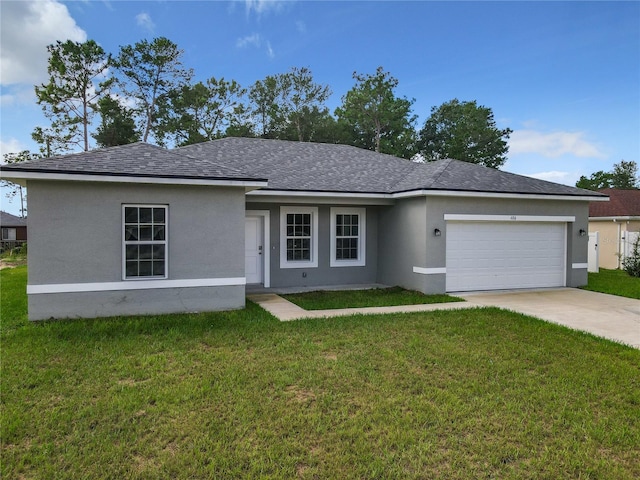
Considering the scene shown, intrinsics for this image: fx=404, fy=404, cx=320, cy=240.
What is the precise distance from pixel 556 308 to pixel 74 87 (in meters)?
34.6

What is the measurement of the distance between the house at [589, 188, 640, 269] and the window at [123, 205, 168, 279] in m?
19.2

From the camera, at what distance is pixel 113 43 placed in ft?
99.0

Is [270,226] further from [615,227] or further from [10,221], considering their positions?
[10,221]

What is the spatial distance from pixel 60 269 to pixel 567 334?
976cm

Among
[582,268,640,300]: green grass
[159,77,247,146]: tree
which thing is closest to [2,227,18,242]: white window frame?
[159,77,247,146]: tree

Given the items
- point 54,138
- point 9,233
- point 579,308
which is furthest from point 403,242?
point 9,233

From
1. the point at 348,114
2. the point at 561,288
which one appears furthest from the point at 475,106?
the point at 561,288

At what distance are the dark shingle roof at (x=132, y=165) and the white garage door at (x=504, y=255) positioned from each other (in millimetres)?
6429

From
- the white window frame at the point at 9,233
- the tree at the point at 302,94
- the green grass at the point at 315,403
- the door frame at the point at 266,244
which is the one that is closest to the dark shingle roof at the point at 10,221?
the white window frame at the point at 9,233

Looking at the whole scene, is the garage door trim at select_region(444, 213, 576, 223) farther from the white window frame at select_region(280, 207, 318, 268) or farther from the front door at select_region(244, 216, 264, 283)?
the front door at select_region(244, 216, 264, 283)

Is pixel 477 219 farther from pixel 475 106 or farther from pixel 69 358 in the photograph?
pixel 475 106

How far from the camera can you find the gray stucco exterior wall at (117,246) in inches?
314

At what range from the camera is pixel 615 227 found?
19969mm

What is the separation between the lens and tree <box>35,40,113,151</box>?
30109 millimetres
